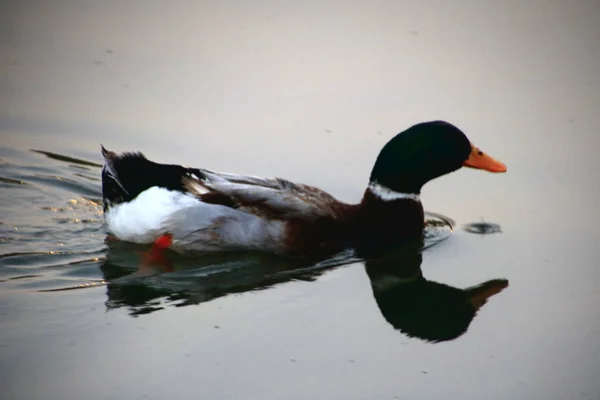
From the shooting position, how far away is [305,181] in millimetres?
8781

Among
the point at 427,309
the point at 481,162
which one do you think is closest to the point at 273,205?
the point at 427,309

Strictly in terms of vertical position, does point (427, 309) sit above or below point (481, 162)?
below

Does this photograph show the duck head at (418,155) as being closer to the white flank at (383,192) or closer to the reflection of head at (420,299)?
the white flank at (383,192)

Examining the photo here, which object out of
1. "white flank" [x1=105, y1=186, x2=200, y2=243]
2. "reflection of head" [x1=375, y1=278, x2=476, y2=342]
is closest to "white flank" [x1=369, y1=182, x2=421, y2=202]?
"reflection of head" [x1=375, y1=278, x2=476, y2=342]

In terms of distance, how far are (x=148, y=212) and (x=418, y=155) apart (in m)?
2.07

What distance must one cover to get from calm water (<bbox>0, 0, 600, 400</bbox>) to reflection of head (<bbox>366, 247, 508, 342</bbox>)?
22 mm

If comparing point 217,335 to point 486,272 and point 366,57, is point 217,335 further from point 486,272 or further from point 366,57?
point 366,57

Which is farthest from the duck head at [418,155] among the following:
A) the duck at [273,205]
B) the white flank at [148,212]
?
the white flank at [148,212]

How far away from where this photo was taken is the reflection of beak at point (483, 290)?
7176 millimetres

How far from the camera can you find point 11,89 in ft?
32.8

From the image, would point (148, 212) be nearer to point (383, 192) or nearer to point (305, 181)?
point (305, 181)

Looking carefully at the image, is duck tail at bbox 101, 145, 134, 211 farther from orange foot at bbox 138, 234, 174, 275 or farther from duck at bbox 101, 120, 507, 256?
orange foot at bbox 138, 234, 174, 275

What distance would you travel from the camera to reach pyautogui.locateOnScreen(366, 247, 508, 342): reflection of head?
678 cm

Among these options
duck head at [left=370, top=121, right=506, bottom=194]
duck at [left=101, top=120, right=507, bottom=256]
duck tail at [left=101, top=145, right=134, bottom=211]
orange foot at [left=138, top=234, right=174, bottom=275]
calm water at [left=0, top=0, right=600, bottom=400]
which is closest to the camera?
calm water at [left=0, top=0, right=600, bottom=400]
